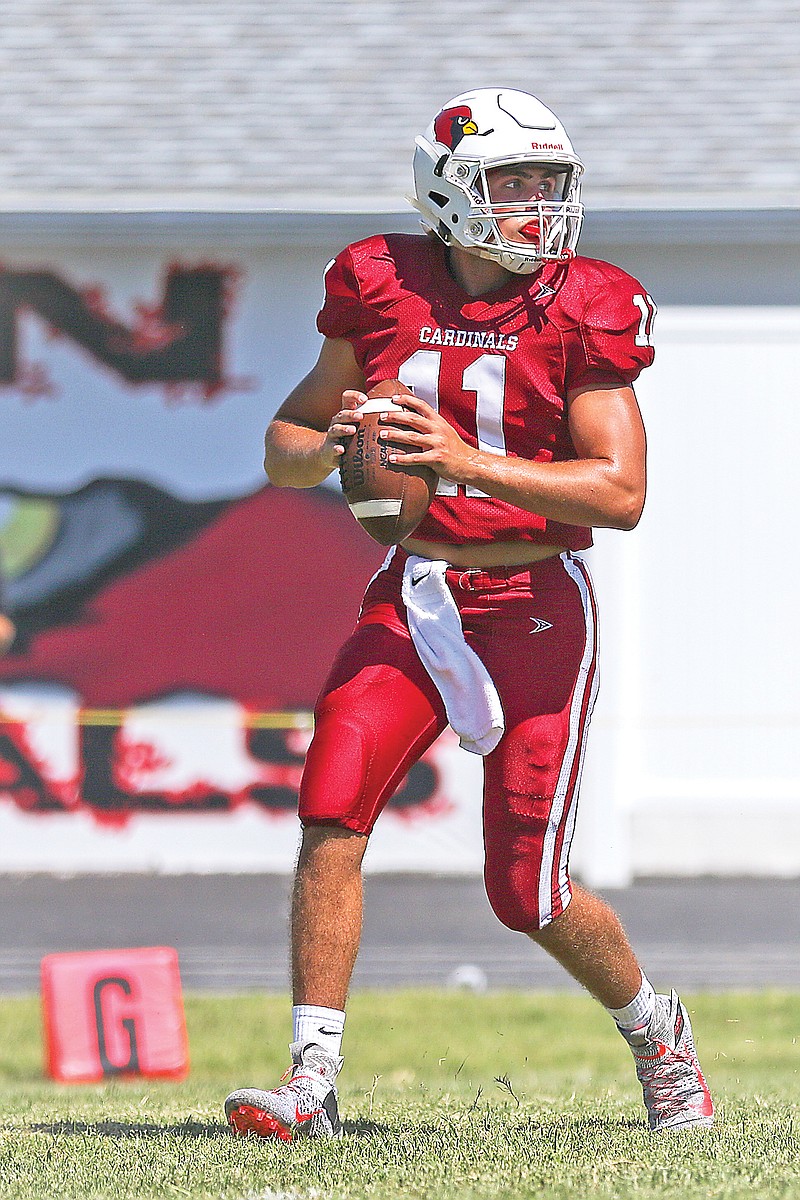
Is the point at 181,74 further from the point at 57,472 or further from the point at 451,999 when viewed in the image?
the point at 451,999

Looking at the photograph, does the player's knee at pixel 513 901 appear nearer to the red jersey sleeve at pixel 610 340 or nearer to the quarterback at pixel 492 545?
the quarterback at pixel 492 545

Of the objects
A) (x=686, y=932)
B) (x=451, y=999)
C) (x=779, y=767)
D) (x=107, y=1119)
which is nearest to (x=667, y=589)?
(x=779, y=767)

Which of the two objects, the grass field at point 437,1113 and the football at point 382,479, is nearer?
the grass field at point 437,1113

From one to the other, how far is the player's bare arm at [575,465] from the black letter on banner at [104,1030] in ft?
9.42

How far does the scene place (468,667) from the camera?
420 centimetres

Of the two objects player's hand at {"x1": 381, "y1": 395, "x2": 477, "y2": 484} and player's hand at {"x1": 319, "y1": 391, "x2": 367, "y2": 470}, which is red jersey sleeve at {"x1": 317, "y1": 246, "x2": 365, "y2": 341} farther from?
player's hand at {"x1": 381, "y1": 395, "x2": 477, "y2": 484}

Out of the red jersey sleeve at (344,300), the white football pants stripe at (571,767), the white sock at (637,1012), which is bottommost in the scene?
the white sock at (637,1012)

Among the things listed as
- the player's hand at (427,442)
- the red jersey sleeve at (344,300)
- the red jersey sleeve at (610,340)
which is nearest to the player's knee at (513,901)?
the player's hand at (427,442)

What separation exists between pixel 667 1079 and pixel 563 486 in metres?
1.40

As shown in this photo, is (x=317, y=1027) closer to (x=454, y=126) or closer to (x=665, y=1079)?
(x=665, y=1079)

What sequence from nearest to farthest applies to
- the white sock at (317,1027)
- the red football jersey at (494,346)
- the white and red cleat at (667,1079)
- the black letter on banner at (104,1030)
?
1. the white sock at (317,1027)
2. the red football jersey at (494,346)
3. the white and red cleat at (667,1079)
4. the black letter on banner at (104,1030)

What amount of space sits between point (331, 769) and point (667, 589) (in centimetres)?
640

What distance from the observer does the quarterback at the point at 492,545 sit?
4113mm

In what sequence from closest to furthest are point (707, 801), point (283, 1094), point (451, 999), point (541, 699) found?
point (283, 1094)
point (541, 699)
point (451, 999)
point (707, 801)
